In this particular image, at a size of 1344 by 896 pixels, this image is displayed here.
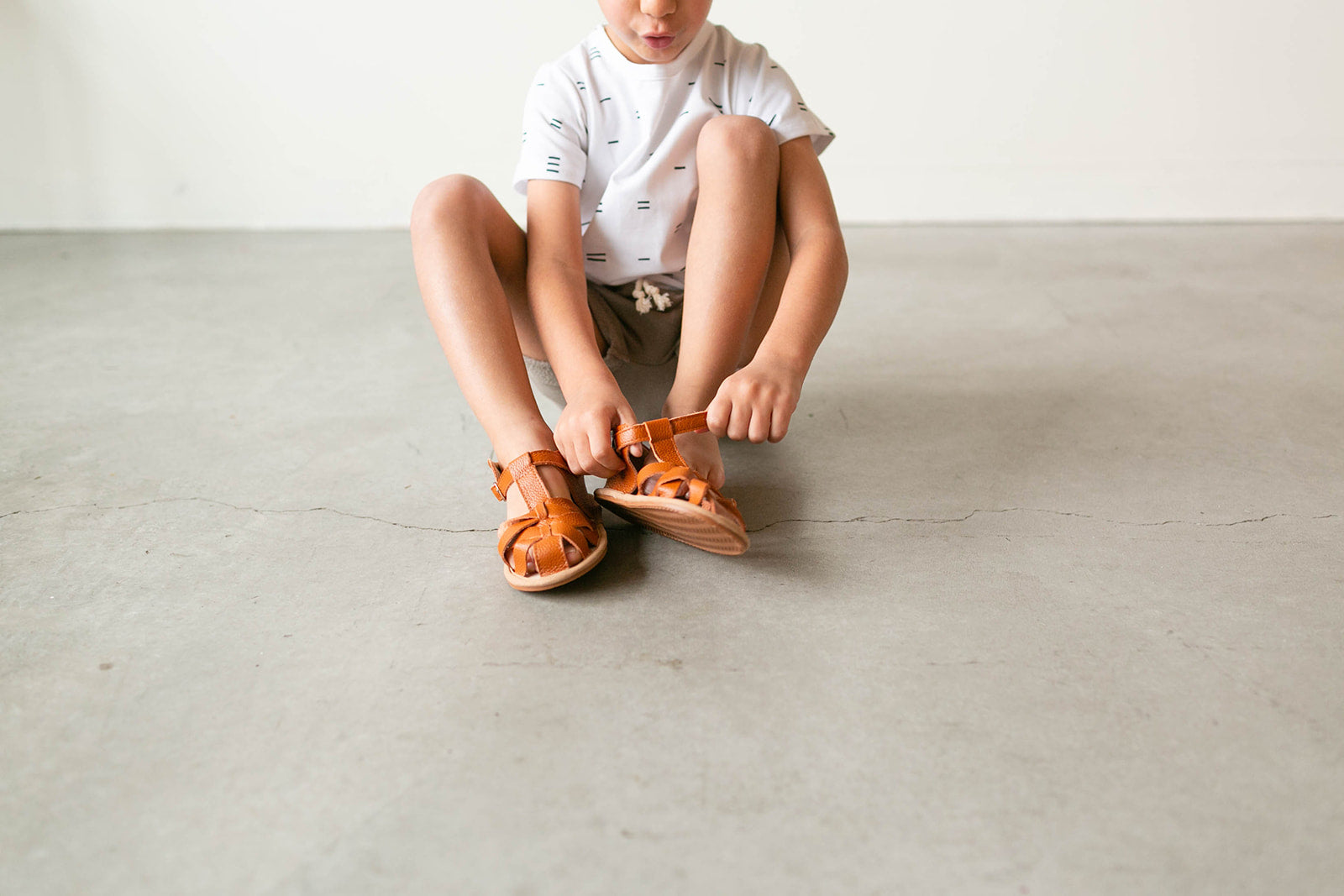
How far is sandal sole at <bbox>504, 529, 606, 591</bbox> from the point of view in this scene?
30.0 inches

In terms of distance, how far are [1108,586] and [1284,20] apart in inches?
80.9

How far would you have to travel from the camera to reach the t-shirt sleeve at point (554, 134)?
0.96 meters

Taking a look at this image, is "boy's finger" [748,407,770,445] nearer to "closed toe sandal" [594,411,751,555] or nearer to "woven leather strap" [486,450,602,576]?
"closed toe sandal" [594,411,751,555]

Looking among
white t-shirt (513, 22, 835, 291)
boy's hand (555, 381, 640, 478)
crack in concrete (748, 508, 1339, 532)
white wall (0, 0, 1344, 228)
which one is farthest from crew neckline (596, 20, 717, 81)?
white wall (0, 0, 1344, 228)

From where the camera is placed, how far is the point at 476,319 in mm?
871

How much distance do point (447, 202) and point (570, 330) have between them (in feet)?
0.53

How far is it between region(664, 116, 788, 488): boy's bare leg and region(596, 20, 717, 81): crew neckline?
0.29ft

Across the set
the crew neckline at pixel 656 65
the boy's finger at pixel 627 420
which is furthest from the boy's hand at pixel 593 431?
the crew neckline at pixel 656 65

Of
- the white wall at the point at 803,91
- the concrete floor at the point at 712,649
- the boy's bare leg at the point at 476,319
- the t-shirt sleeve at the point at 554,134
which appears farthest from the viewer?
the white wall at the point at 803,91

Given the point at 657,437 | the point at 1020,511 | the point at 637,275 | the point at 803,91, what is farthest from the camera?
the point at 803,91

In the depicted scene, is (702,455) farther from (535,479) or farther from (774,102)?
(774,102)

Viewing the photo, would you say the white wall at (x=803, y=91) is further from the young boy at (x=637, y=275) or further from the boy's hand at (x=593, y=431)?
the boy's hand at (x=593, y=431)

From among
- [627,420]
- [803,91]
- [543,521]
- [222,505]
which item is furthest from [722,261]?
[803,91]

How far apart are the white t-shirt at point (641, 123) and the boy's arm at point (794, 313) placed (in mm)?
58
